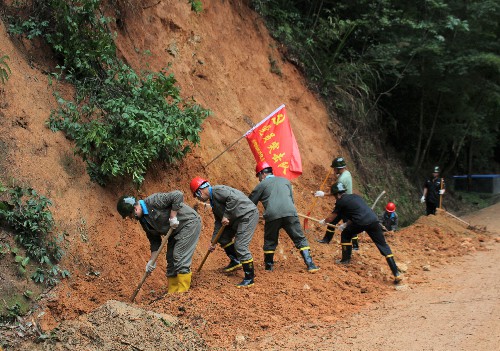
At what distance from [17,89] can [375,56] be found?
392 inches

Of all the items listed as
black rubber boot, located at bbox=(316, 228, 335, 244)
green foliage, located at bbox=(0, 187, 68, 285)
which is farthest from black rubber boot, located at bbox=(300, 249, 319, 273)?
green foliage, located at bbox=(0, 187, 68, 285)

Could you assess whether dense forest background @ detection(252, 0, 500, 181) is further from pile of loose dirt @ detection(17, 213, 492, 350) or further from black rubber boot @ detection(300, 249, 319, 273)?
black rubber boot @ detection(300, 249, 319, 273)

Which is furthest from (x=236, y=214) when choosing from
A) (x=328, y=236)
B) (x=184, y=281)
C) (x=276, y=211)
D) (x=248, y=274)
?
(x=328, y=236)

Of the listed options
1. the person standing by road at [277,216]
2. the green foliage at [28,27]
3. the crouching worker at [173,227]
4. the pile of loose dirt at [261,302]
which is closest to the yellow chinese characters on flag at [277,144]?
the pile of loose dirt at [261,302]

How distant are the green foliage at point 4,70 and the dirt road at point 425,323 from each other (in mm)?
5226

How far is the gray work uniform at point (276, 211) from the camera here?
8.46 m

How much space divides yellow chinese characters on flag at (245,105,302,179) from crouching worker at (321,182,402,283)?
1473mm

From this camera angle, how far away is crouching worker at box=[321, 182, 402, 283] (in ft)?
27.8

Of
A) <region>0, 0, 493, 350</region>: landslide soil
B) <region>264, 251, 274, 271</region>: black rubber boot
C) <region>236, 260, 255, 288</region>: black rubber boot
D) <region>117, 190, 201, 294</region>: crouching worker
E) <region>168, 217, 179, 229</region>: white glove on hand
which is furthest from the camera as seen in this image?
<region>264, 251, 274, 271</region>: black rubber boot

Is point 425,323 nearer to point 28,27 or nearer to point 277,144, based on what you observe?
point 277,144

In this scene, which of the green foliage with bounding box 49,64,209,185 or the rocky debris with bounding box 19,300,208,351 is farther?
the green foliage with bounding box 49,64,209,185

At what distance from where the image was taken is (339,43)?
15.9 metres

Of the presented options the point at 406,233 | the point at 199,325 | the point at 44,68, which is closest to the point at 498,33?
the point at 406,233

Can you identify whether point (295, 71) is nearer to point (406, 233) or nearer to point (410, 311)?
point (406, 233)
